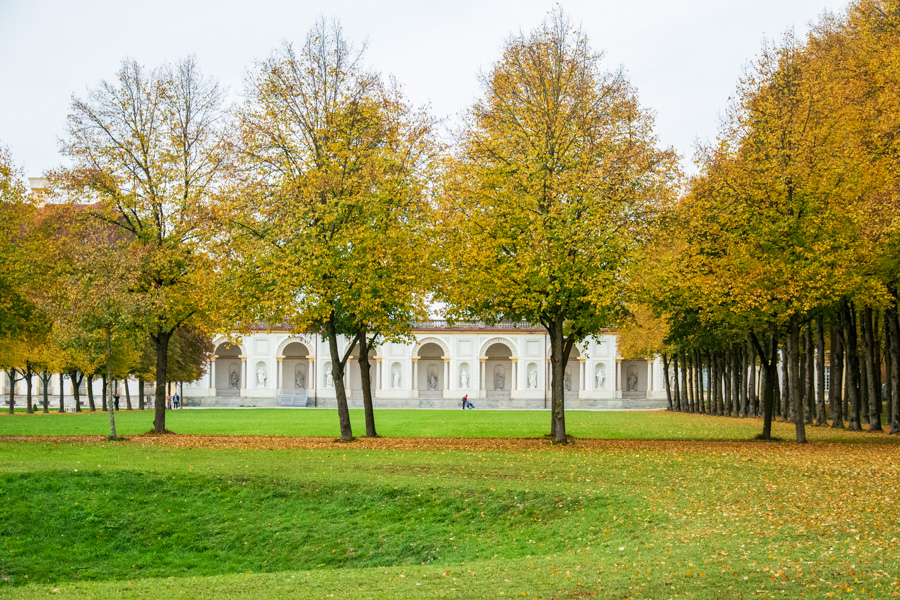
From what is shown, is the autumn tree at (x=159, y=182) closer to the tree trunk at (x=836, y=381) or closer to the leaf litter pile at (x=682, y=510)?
the leaf litter pile at (x=682, y=510)

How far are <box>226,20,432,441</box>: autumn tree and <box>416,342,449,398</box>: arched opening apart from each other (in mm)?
66896

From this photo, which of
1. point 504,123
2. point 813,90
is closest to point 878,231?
point 813,90

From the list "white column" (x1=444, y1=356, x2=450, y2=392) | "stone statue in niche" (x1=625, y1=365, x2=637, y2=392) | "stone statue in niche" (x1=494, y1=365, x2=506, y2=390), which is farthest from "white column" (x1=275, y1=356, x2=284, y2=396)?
"stone statue in niche" (x1=625, y1=365, x2=637, y2=392)

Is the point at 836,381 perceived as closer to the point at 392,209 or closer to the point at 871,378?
the point at 871,378

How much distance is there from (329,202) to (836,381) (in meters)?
20.8

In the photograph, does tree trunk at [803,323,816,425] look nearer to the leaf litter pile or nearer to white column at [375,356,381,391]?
the leaf litter pile

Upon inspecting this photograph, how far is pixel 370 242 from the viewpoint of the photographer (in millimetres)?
23969

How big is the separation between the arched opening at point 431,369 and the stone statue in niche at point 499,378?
5574 millimetres

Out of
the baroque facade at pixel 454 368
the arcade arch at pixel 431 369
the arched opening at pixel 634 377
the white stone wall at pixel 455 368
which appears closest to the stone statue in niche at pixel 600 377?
the white stone wall at pixel 455 368

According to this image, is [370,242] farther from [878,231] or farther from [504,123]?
[878,231]

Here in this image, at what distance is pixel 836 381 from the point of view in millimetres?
33094

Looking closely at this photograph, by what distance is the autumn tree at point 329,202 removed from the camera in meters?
24.0

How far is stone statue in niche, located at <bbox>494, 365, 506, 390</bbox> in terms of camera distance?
9344 centimetres

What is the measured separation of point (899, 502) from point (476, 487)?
22.4ft
